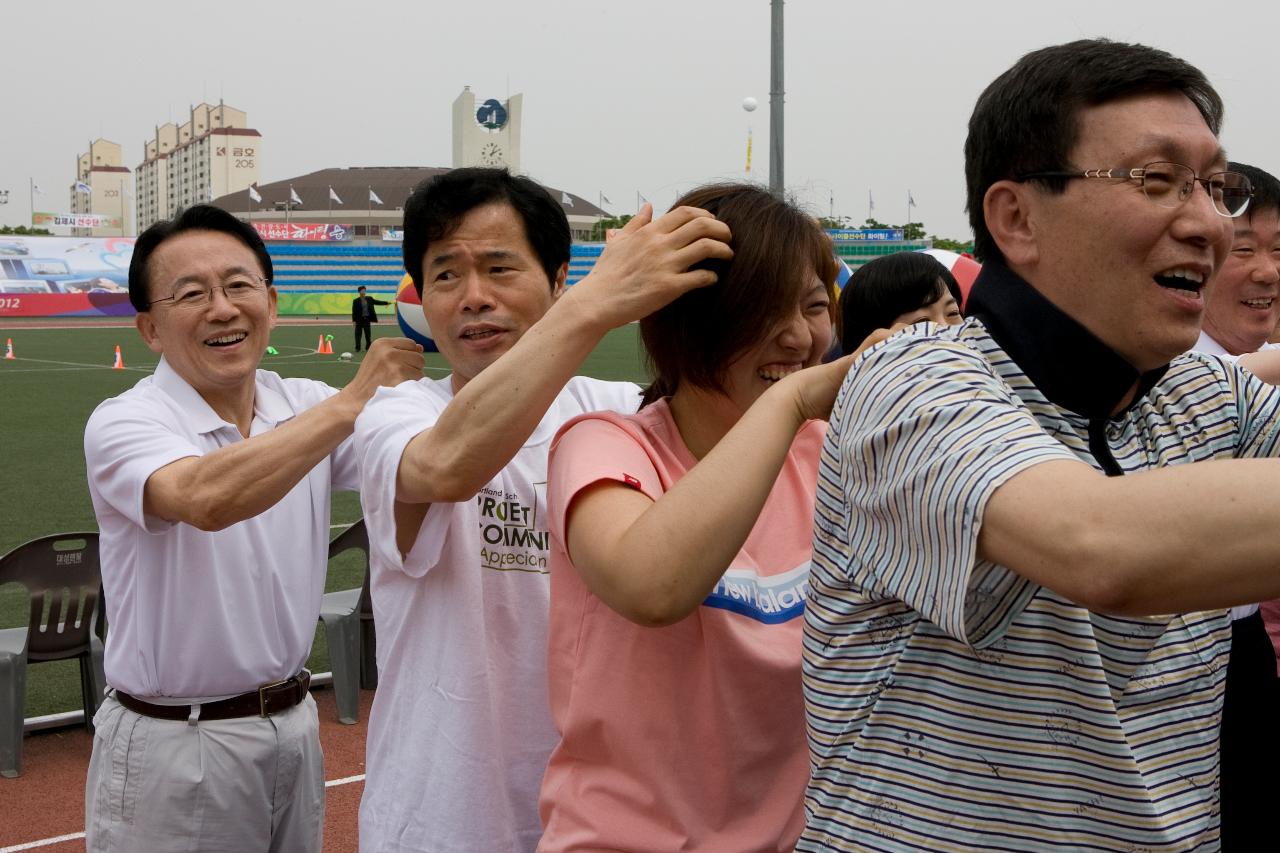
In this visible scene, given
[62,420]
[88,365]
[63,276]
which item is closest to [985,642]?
[62,420]

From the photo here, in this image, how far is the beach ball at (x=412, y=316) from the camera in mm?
3652

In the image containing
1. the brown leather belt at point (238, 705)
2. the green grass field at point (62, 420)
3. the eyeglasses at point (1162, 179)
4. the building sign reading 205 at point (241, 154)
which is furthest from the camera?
the building sign reading 205 at point (241, 154)

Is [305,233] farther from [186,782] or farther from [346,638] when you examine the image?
[186,782]

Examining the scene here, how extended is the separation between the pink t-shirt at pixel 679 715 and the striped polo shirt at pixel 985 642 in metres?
0.28

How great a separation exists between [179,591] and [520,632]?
1.15 m

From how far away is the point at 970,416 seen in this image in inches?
52.5

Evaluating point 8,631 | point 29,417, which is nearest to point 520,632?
point 8,631

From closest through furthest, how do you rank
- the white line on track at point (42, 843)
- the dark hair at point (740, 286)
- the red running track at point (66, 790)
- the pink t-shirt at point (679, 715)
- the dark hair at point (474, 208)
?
the pink t-shirt at point (679, 715)
the dark hair at point (740, 286)
the dark hair at point (474, 208)
the white line on track at point (42, 843)
the red running track at point (66, 790)

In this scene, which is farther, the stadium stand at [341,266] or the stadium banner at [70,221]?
the stadium banner at [70,221]

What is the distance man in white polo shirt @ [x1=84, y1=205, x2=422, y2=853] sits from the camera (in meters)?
3.15

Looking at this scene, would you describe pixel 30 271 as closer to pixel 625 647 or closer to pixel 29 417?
pixel 29 417

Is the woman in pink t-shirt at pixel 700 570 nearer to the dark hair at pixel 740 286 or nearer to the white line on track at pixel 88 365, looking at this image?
the dark hair at pixel 740 286

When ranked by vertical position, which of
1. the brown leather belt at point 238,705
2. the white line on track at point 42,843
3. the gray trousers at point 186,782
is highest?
the brown leather belt at point 238,705

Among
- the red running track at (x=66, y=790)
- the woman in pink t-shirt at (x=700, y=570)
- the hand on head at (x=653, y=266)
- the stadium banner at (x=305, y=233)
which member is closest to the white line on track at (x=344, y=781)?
the red running track at (x=66, y=790)
